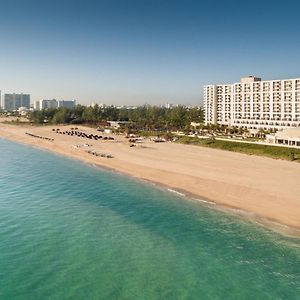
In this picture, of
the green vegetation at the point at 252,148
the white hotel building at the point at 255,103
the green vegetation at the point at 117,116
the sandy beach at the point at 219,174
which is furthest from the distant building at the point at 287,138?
the green vegetation at the point at 117,116

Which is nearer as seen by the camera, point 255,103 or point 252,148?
point 252,148

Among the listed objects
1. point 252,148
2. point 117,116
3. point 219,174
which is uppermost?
point 117,116

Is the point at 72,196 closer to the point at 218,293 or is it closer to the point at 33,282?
the point at 33,282

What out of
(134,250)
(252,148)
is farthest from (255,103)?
(134,250)

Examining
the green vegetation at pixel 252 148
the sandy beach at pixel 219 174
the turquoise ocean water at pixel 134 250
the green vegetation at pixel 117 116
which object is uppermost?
the green vegetation at pixel 117 116

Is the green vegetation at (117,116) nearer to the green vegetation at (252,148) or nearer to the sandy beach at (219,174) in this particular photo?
the green vegetation at (252,148)

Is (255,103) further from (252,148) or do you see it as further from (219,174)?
(219,174)

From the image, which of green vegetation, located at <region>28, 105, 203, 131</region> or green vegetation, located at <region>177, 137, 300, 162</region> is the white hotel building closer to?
green vegetation, located at <region>28, 105, 203, 131</region>

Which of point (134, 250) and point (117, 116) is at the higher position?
point (117, 116)
